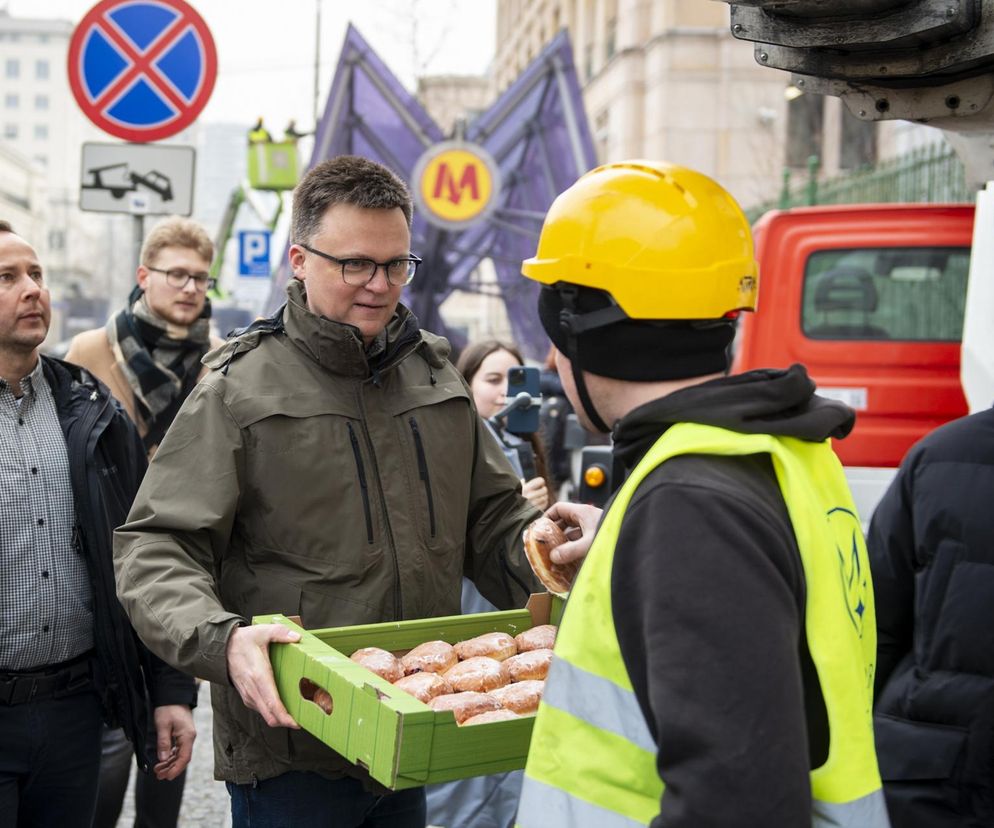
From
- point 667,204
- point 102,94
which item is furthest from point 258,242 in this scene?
point 667,204

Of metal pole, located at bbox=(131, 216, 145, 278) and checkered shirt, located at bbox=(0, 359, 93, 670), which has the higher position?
metal pole, located at bbox=(131, 216, 145, 278)

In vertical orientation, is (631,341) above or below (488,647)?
above

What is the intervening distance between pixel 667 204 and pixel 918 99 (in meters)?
1.53

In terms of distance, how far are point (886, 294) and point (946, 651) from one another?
5518 mm

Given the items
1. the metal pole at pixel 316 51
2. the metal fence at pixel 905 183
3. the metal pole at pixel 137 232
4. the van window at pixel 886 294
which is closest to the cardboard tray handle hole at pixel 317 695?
the metal pole at pixel 137 232

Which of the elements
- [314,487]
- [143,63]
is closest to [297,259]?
[314,487]

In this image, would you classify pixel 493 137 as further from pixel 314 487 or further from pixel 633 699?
pixel 633 699

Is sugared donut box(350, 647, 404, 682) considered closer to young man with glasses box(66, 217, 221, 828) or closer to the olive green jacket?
the olive green jacket

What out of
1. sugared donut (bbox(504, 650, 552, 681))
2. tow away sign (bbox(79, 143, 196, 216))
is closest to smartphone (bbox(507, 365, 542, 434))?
sugared donut (bbox(504, 650, 552, 681))

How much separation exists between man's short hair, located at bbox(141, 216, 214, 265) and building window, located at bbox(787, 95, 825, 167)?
23337 mm

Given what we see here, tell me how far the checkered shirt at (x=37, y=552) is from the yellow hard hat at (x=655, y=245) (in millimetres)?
2043

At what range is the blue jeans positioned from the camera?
2795 mm

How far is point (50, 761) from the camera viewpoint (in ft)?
11.3

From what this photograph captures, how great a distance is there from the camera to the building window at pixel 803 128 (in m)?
27.7
